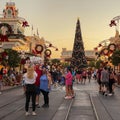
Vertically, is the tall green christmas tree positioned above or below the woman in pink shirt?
above

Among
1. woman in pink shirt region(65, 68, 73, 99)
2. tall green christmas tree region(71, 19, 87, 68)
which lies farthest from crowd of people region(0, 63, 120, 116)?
tall green christmas tree region(71, 19, 87, 68)

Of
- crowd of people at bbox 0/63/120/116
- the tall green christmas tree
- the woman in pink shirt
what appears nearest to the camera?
crowd of people at bbox 0/63/120/116

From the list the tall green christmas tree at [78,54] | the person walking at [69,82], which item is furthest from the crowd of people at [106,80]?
the tall green christmas tree at [78,54]

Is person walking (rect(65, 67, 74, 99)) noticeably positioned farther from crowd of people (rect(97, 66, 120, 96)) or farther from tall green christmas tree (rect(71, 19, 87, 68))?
tall green christmas tree (rect(71, 19, 87, 68))

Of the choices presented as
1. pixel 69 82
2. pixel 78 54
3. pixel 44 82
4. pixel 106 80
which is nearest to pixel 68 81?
pixel 69 82

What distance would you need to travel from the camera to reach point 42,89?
20.0 m

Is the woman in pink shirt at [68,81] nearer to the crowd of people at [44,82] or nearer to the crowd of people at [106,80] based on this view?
the crowd of people at [44,82]

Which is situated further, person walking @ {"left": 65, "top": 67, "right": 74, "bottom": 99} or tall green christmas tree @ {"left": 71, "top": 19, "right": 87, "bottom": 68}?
tall green christmas tree @ {"left": 71, "top": 19, "right": 87, "bottom": 68}

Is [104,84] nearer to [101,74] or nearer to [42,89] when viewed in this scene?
[101,74]

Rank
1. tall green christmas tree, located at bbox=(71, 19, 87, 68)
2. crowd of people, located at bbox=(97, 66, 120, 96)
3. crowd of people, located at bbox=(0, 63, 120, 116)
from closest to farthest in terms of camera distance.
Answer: crowd of people, located at bbox=(0, 63, 120, 116) → crowd of people, located at bbox=(97, 66, 120, 96) → tall green christmas tree, located at bbox=(71, 19, 87, 68)

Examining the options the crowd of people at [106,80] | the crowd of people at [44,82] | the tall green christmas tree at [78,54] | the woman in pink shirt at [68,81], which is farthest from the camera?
the tall green christmas tree at [78,54]

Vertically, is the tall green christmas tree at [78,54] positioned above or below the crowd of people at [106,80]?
above

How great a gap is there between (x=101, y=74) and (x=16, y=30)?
8384 centimetres

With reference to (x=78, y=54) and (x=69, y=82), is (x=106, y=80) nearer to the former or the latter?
(x=69, y=82)
